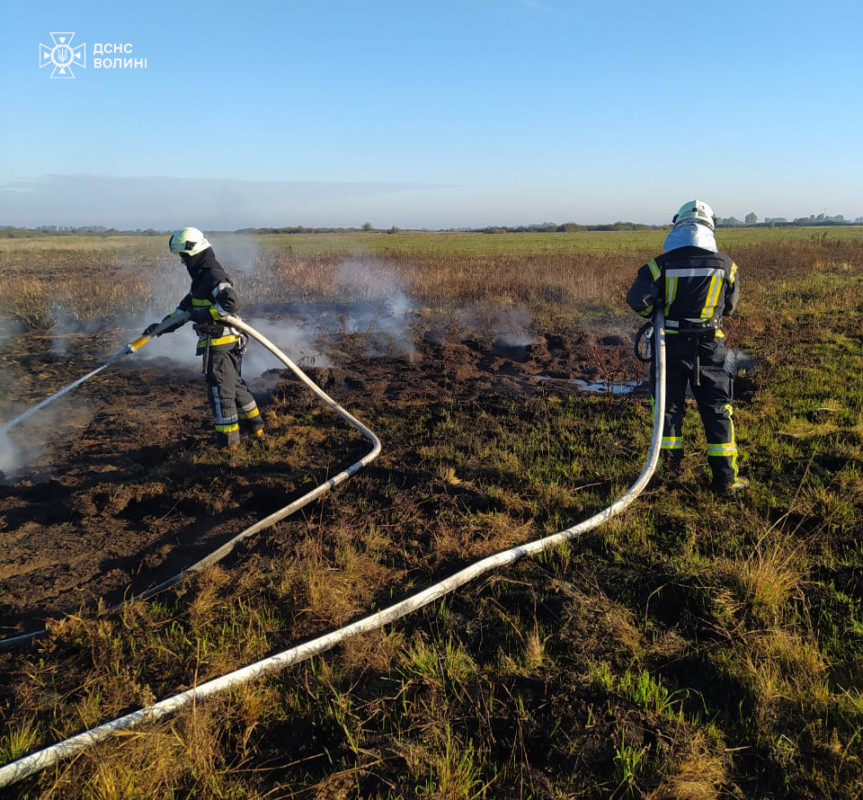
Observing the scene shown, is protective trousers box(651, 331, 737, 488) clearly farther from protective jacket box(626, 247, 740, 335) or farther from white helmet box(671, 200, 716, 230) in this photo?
white helmet box(671, 200, 716, 230)

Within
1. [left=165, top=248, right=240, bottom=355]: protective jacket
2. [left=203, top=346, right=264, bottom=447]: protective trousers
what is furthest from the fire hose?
[left=165, top=248, right=240, bottom=355]: protective jacket

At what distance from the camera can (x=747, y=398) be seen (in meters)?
6.45

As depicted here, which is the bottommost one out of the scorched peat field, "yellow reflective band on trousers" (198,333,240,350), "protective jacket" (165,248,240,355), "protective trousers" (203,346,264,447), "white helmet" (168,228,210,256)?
the scorched peat field

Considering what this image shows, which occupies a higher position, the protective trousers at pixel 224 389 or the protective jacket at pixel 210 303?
the protective jacket at pixel 210 303

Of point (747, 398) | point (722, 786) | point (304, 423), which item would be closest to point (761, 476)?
point (747, 398)

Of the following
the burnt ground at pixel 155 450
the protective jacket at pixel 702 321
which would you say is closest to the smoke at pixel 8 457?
the burnt ground at pixel 155 450

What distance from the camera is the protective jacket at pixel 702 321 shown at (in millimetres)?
4129

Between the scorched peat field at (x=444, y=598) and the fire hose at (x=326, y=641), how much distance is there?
6 centimetres

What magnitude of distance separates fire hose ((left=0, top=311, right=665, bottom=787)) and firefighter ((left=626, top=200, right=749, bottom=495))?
274mm

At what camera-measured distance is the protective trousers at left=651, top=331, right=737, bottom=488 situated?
412 centimetres

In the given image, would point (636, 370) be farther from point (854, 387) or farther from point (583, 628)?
point (583, 628)

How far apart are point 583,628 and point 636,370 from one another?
596 centimetres

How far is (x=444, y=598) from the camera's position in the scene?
3029mm

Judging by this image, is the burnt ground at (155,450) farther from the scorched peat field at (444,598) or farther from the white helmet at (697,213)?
the white helmet at (697,213)
